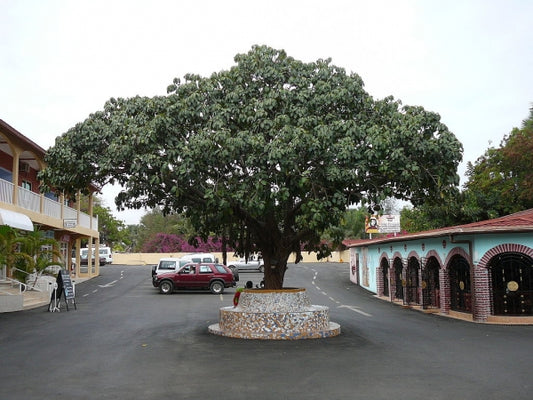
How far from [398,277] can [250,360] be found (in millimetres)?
16327

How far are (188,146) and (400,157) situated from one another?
4600 mm

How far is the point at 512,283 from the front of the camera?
1681 cm

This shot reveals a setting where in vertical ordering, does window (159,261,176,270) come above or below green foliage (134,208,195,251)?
below

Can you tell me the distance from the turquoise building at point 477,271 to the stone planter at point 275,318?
229 inches

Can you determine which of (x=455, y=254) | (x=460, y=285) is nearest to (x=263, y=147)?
(x=455, y=254)

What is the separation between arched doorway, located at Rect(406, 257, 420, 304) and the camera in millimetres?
22594

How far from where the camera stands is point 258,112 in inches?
461

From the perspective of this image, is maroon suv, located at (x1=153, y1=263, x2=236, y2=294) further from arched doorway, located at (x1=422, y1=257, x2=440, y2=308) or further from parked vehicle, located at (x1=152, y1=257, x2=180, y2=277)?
arched doorway, located at (x1=422, y1=257, x2=440, y2=308)

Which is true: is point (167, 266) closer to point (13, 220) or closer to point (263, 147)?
point (13, 220)

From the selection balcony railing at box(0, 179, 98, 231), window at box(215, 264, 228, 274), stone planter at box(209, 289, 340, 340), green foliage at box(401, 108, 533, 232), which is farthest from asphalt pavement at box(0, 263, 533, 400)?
green foliage at box(401, 108, 533, 232)

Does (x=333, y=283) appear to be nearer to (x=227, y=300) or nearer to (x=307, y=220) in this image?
(x=227, y=300)

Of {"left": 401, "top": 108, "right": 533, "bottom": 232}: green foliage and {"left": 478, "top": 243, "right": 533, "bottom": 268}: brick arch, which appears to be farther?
{"left": 401, "top": 108, "right": 533, "bottom": 232}: green foliage

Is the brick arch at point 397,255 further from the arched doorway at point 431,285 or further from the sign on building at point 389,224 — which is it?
the sign on building at point 389,224

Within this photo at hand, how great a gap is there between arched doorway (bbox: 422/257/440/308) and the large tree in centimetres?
816
